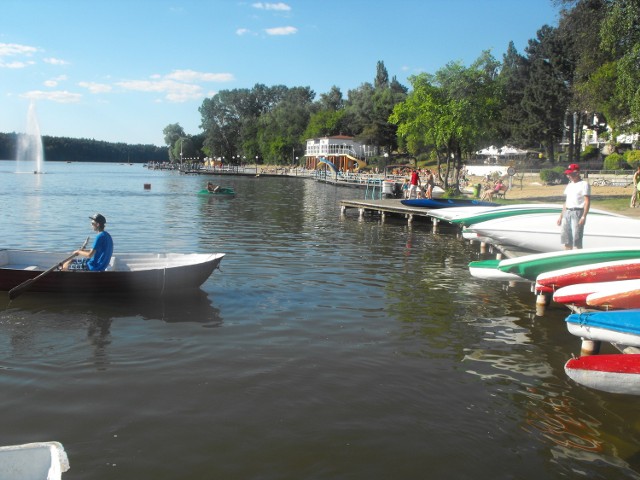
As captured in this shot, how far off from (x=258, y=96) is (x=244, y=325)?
147 m

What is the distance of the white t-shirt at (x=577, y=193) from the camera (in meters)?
11.8

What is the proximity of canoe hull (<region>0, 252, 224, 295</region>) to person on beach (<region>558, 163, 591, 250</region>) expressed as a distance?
803 cm

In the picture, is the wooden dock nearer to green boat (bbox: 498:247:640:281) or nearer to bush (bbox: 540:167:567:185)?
green boat (bbox: 498:247:640:281)

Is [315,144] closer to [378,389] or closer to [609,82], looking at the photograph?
[609,82]

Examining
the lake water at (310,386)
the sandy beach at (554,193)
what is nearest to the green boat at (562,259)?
the lake water at (310,386)

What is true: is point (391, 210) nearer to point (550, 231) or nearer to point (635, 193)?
point (635, 193)

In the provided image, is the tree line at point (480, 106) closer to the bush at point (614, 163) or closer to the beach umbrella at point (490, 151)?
the beach umbrella at point (490, 151)

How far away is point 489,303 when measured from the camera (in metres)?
13.1

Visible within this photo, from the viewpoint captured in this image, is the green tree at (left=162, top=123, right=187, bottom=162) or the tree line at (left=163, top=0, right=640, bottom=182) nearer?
the tree line at (left=163, top=0, right=640, bottom=182)

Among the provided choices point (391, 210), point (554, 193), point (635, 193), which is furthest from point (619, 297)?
point (554, 193)

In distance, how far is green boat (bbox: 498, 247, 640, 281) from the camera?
1093cm

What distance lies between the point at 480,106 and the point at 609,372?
110 ft

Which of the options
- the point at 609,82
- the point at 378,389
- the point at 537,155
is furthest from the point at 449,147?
the point at 537,155

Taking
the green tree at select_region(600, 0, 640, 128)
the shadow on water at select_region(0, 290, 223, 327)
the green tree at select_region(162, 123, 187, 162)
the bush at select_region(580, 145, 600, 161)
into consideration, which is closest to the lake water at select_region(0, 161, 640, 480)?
the shadow on water at select_region(0, 290, 223, 327)
